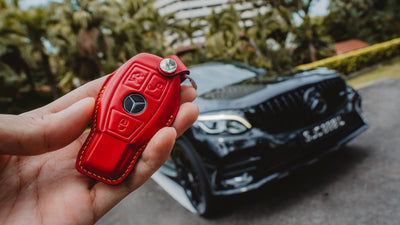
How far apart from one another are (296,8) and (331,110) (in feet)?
51.5

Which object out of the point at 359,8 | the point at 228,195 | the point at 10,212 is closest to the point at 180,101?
the point at 10,212

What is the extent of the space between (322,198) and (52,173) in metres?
2.10

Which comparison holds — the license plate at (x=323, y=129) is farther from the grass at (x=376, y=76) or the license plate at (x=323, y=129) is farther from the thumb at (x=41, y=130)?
the grass at (x=376, y=76)

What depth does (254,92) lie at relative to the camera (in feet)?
7.46

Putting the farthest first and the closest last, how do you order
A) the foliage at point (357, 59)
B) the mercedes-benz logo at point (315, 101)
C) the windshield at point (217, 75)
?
the foliage at point (357, 59), the windshield at point (217, 75), the mercedes-benz logo at point (315, 101)

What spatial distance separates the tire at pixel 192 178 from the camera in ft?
6.86

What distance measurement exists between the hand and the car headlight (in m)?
1.01

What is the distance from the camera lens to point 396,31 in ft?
72.6

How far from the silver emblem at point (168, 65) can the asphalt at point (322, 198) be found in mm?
1308

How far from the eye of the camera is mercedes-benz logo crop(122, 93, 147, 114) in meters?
1.11

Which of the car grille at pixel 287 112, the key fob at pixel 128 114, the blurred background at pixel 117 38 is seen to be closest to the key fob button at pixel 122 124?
the key fob at pixel 128 114

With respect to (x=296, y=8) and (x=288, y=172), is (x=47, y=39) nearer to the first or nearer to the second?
(x=296, y=8)

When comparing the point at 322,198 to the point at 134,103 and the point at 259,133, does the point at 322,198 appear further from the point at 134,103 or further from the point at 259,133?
the point at 134,103

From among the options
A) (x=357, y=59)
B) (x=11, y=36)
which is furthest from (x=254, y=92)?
(x=11, y=36)
